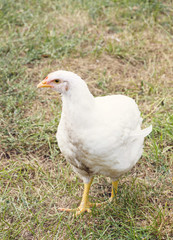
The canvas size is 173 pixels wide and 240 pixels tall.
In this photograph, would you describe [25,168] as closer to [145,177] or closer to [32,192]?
[32,192]

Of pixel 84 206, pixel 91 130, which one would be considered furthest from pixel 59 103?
pixel 91 130

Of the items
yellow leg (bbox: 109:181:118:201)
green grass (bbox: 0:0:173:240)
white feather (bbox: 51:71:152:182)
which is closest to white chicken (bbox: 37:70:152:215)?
white feather (bbox: 51:71:152:182)

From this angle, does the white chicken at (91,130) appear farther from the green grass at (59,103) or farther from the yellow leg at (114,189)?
the green grass at (59,103)

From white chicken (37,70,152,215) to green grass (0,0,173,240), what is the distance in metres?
0.49

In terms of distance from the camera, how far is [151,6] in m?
4.99

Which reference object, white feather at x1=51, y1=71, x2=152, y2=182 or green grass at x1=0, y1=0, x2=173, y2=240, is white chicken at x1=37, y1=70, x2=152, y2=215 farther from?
green grass at x1=0, y1=0, x2=173, y2=240

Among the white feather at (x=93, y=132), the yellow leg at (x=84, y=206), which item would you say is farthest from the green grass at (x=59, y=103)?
the white feather at (x=93, y=132)

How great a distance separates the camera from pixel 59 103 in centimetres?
370

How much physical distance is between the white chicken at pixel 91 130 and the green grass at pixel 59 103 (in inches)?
19.1

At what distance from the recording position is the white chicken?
208cm

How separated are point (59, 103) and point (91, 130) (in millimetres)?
1662

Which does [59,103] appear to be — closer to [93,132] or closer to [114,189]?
[114,189]

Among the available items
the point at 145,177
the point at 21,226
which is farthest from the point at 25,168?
the point at 145,177

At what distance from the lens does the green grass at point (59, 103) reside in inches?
101
